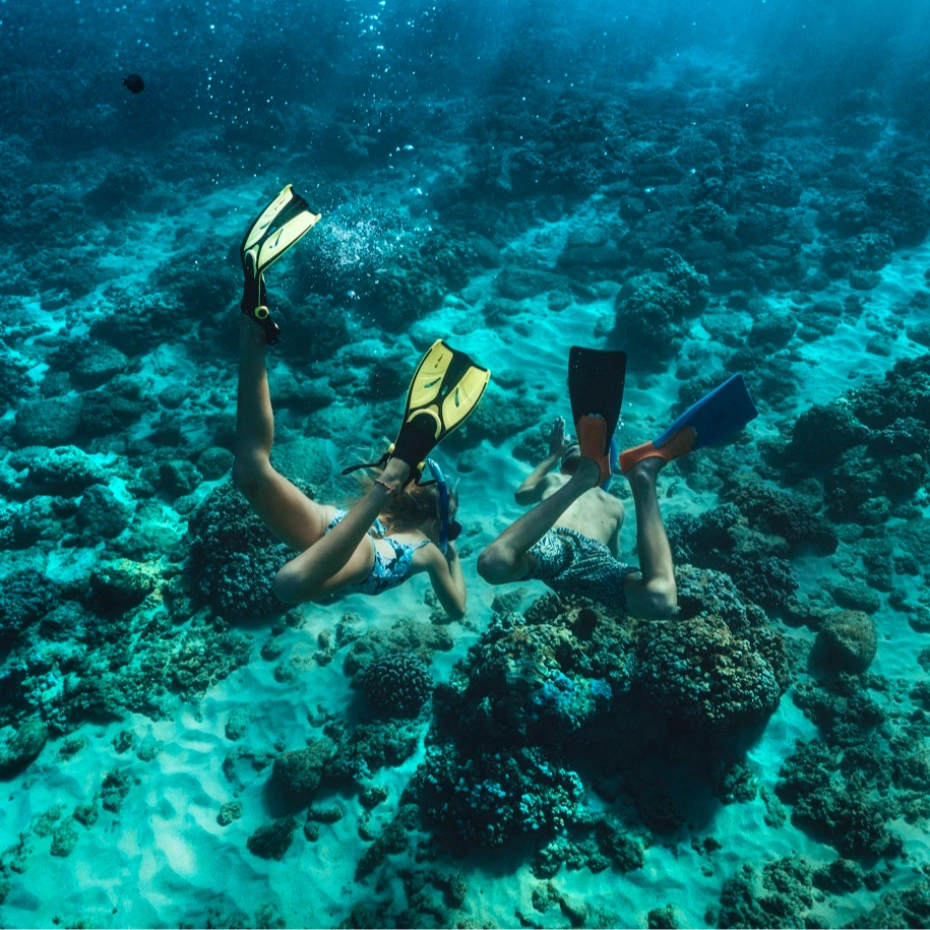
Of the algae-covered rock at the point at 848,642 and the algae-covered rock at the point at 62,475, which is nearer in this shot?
the algae-covered rock at the point at 848,642

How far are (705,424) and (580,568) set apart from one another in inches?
63.9

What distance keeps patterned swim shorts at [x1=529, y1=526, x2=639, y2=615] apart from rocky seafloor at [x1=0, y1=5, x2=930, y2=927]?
1.36 m

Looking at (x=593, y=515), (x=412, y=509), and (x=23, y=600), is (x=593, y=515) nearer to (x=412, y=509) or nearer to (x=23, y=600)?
(x=412, y=509)

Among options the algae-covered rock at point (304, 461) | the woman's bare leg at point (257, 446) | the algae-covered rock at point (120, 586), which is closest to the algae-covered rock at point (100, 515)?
the algae-covered rock at point (120, 586)

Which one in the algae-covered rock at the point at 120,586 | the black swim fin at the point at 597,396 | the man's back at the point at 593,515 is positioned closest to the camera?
the black swim fin at the point at 597,396

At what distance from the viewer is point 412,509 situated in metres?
4.60

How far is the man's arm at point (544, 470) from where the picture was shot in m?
5.42

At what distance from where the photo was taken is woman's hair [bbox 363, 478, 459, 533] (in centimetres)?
453

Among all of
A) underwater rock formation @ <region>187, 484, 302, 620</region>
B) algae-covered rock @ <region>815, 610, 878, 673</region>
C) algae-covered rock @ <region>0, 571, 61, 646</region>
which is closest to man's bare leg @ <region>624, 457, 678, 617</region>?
algae-covered rock @ <region>815, 610, 878, 673</region>

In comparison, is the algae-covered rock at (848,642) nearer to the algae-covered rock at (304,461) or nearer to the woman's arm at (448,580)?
the woman's arm at (448,580)

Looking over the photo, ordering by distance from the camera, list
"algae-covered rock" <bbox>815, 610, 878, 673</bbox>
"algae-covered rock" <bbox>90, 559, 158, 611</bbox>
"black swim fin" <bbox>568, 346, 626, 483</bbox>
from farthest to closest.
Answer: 1. "algae-covered rock" <bbox>90, 559, 158, 611</bbox>
2. "algae-covered rock" <bbox>815, 610, 878, 673</bbox>
3. "black swim fin" <bbox>568, 346, 626, 483</bbox>

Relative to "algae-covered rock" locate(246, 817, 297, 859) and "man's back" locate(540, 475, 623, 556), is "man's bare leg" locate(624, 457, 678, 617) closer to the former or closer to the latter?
"man's back" locate(540, 475, 623, 556)

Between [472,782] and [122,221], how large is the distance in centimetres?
2154

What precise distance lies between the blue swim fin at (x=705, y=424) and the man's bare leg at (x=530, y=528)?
1.53ft
